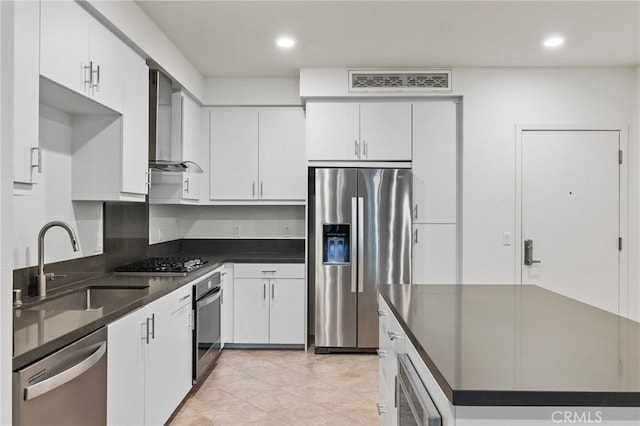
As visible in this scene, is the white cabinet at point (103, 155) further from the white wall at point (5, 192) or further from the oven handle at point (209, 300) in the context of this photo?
the white wall at point (5, 192)

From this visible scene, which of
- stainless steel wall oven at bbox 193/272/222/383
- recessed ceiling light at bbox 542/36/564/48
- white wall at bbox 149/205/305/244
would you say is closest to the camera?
stainless steel wall oven at bbox 193/272/222/383

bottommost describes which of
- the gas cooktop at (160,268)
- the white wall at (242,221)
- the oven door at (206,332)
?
the oven door at (206,332)

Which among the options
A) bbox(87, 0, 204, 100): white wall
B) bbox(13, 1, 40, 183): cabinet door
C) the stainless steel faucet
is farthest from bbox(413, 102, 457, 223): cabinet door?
bbox(13, 1, 40, 183): cabinet door

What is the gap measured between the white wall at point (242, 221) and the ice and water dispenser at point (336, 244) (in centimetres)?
72

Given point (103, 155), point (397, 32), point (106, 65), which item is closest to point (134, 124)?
point (103, 155)

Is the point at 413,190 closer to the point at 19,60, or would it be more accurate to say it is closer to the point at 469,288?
the point at 469,288

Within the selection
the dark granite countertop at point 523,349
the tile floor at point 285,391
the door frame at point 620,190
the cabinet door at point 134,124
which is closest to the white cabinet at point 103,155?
the cabinet door at point 134,124

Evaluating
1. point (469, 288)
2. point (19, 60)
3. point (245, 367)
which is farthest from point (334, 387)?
point (19, 60)

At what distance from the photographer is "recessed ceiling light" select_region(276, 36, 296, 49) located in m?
3.48

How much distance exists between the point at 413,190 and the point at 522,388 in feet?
11.0

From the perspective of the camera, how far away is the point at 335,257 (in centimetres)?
419

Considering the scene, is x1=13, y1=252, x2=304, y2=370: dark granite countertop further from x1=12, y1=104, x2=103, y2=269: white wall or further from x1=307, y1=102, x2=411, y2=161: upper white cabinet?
x1=307, y1=102, x2=411, y2=161: upper white cabinet

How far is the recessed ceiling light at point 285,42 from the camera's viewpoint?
11.4 feet

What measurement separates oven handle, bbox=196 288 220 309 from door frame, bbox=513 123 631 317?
2.72 meters
